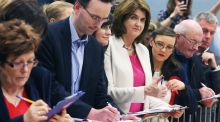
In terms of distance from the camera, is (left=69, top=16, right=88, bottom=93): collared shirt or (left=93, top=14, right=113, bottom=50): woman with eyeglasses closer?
(left=69, top=16, right=88, bottom=93): collared shirt

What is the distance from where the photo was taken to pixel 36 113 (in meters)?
2.73

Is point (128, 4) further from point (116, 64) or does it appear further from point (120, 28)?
point (116, 64)

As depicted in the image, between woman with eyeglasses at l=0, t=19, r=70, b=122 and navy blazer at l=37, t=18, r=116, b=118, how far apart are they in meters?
0.56

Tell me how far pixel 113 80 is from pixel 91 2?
807mm

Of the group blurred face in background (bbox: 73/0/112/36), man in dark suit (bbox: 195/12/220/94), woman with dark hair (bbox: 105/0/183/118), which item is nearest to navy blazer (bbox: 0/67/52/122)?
blurred face in background (bbox: 73/0/112/36)

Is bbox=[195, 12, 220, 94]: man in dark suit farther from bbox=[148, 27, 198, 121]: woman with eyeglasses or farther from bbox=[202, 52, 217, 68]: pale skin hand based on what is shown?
bbox=[148, 27, 198, 121]: woman with eyeglasses

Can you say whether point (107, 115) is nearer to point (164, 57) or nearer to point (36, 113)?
point (36, 113)

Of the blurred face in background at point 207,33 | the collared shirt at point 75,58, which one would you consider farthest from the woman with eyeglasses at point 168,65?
the collared shirt at point 75,58

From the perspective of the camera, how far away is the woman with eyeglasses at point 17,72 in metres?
2.85

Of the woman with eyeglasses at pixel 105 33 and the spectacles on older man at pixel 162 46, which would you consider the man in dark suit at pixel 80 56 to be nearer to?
the woman with eyeglasses at pixel 105 33

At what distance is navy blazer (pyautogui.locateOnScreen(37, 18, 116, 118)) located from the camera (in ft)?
12.0

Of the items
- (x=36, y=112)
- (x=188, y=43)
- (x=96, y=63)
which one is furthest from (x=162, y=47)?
(x=36, y=112)

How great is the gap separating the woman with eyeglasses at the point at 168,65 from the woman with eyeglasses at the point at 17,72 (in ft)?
6.62

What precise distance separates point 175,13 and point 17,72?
4.23m
